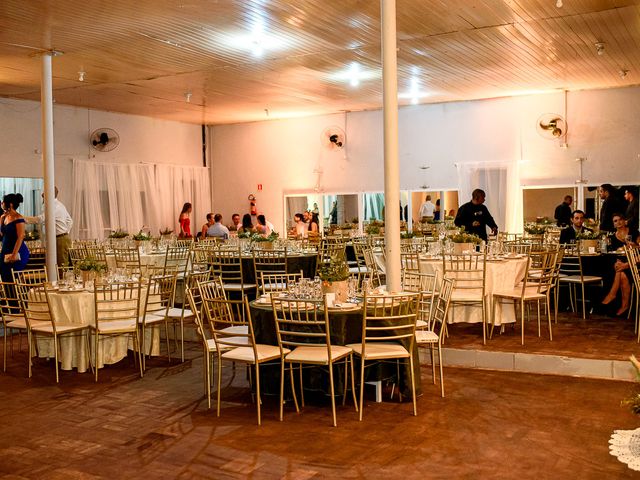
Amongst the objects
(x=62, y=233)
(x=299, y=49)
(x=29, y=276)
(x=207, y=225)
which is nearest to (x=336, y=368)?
(x=29, y=276)

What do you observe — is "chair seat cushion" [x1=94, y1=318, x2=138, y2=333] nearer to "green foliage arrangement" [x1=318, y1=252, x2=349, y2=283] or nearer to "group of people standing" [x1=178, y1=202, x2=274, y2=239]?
"green foliage arrangement" [x1=318, y1=252, x2=349, y2=283]

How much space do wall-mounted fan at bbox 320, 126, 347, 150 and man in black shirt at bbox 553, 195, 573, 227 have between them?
17.4ft

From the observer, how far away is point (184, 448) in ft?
15.7

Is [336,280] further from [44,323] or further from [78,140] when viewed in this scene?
[78,140]

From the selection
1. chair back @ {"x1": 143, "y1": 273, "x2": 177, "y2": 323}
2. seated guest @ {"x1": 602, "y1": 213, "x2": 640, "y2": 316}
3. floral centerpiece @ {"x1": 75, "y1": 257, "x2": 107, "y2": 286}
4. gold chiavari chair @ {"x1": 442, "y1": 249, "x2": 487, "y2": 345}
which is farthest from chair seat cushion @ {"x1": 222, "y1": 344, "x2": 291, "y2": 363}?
seated guest @ {"x1": 602, "y1": 213, "x2": 640, "y2": 316}

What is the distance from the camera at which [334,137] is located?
1756 cm

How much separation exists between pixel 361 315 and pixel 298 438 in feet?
3.70

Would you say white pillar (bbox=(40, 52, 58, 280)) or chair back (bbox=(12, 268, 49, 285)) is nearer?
chair back (bbox=(12, 268, 49, 285))

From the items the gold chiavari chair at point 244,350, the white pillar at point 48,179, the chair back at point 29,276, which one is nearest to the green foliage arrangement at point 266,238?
the white pillar at point 48,179

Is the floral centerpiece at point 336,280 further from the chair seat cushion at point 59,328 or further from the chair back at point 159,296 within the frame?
the chair seat cushion at point 59,328

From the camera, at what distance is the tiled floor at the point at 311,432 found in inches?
173

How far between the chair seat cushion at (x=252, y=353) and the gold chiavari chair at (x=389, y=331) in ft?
1.92

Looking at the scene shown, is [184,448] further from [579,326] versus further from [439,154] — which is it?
[439,154]

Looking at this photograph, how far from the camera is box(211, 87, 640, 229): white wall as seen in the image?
14.5 m
